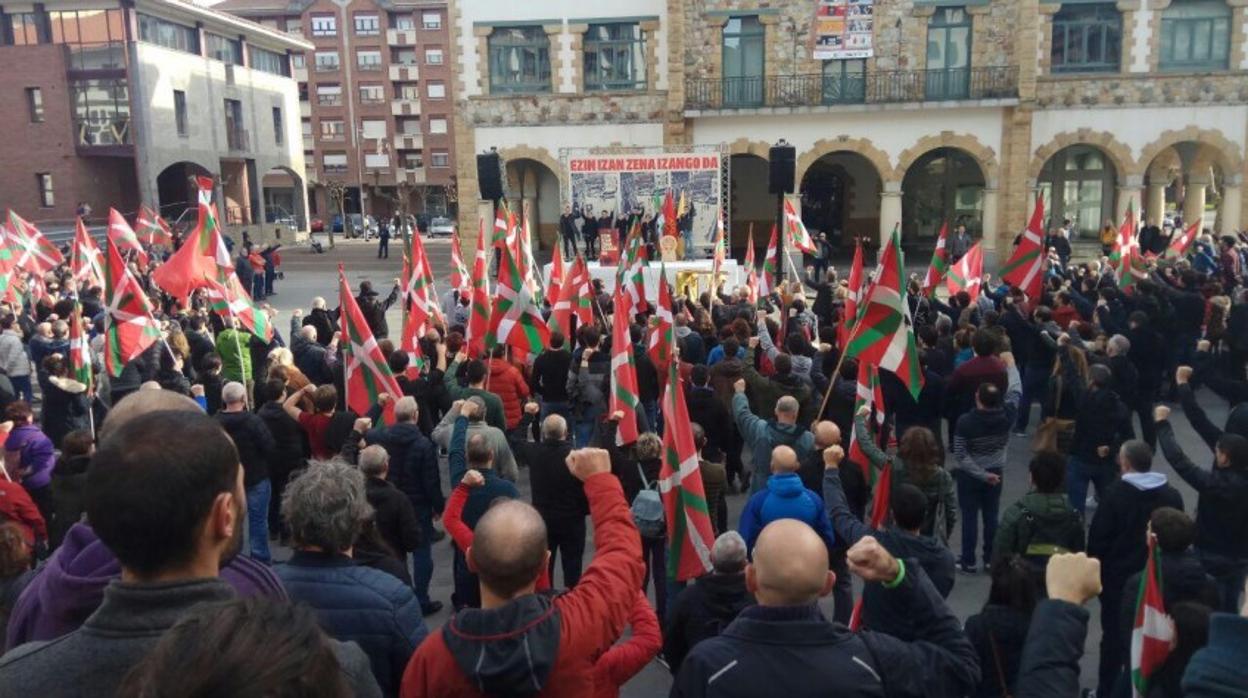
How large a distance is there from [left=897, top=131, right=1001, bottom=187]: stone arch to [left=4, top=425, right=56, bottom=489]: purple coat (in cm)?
2509

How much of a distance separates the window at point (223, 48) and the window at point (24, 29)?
259 inches

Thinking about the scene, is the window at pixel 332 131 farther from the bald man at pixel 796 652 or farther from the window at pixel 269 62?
the bald man at pixel 796 652

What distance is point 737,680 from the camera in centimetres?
260

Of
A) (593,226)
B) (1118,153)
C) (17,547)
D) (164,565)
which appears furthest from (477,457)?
(1118,153)

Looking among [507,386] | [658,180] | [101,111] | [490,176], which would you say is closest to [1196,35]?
[658,180]

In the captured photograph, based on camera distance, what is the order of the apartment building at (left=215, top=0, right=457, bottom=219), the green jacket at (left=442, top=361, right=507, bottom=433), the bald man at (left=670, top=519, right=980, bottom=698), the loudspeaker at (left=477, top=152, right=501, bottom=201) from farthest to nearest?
the apartment building at (left=215, top=0, right=457, bottom=219) < the loudspeaker at (left=477, top=152, right=501, bottom=201) < the green jacket at (left=442, top=361, right=507, bottom=433) < the bald man at (left=670, top=519, right=980, bottom=698)

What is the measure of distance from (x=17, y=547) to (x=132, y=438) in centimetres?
280

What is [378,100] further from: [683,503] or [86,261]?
[683,503]

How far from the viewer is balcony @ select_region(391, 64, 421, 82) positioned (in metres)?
68.4

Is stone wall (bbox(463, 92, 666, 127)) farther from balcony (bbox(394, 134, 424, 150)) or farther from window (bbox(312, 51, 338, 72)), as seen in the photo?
window (bbox(312, 51, 338, 72))

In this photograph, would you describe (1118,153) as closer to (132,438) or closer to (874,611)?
(874,611)

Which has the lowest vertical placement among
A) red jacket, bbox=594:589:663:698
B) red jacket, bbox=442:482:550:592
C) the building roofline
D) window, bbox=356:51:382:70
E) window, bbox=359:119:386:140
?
red jacket, bbox=442:482:550:592

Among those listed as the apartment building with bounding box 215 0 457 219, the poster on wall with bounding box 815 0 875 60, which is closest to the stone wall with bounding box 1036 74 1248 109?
the poster on wall with bounding box 815 0 875 60

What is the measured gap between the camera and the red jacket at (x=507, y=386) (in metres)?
9.16
